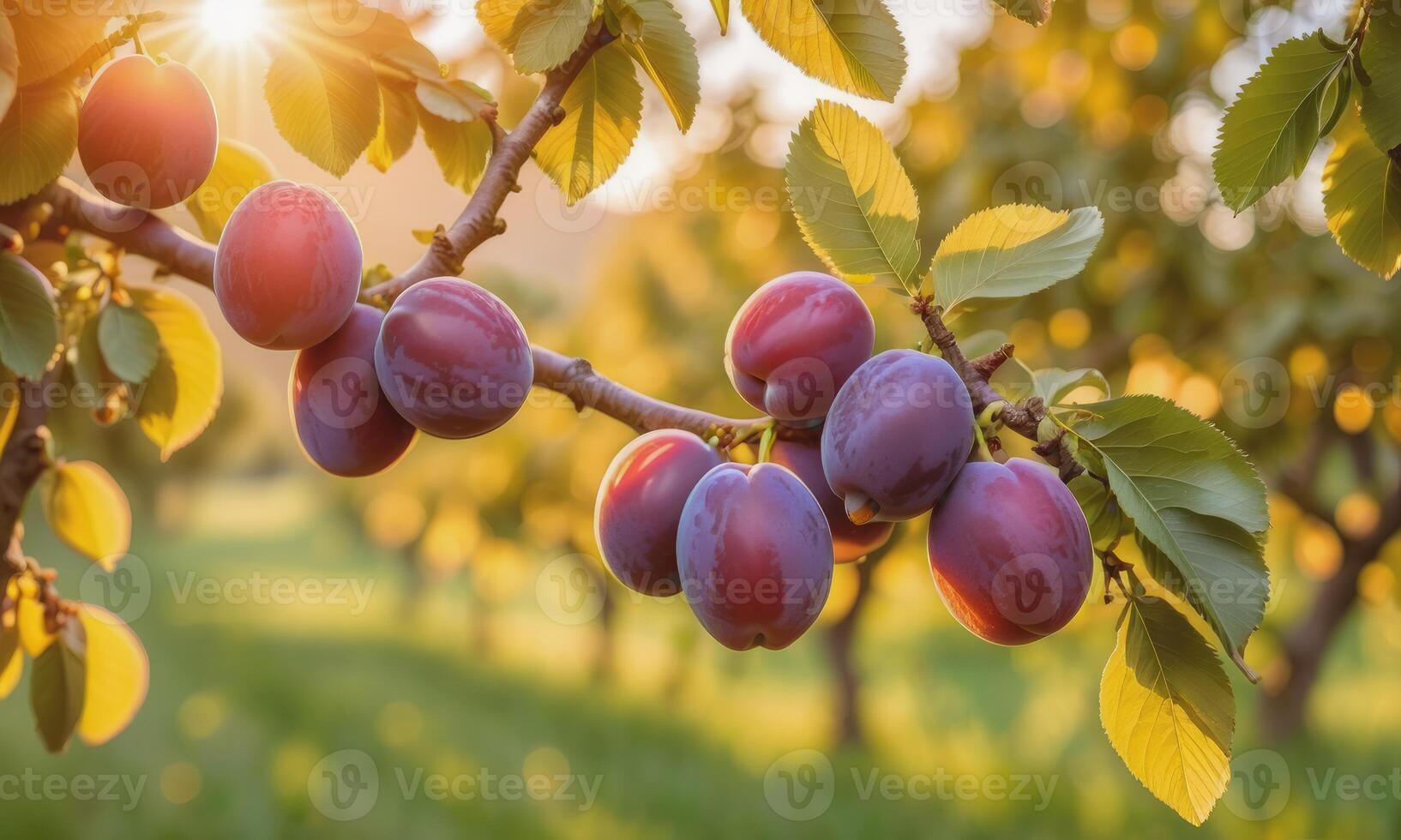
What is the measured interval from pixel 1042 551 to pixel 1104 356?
2824 mm

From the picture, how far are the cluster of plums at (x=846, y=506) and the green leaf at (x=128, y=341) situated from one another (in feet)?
1.68

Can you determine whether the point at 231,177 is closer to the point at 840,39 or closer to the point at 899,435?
the point at 840,39

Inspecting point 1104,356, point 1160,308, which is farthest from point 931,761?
point 1160,308

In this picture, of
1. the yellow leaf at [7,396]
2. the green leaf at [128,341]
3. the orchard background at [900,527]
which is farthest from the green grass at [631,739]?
the green leaf at [128,341]

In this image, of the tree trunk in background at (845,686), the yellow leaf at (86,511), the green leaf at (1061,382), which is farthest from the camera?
the tree trunk in background at (845,686)

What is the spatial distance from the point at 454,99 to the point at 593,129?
0.42ft

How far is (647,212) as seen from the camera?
18.9ft

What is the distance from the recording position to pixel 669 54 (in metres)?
0.71

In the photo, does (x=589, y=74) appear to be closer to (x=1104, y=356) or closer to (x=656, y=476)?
(x=656, y=476)

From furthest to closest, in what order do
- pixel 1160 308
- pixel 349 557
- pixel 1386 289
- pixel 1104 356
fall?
1. pixel 349 557
2. pixel 1104 356
3. pixel 1160 308
4. pixel 1386 289

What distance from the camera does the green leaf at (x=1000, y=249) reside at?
70cm

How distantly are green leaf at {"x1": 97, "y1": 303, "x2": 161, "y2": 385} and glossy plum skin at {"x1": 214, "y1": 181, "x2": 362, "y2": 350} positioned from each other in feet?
0.76

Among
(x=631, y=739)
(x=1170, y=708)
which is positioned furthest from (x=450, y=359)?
(x=631, y=739)

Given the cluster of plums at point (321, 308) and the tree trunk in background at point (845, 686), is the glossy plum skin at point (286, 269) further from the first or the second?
the tree trunk in background at point (845, 686)
